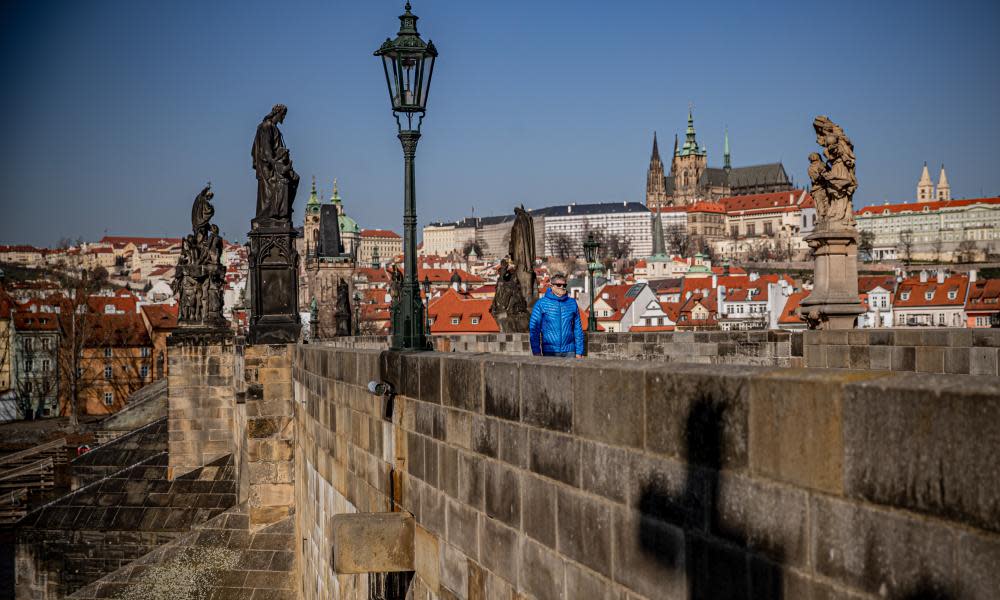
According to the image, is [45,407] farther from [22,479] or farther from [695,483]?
[695,483]

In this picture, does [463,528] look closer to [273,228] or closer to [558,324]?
[558,324]

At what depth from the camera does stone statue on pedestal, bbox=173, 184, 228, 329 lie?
2023cm

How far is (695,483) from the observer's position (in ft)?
9.20

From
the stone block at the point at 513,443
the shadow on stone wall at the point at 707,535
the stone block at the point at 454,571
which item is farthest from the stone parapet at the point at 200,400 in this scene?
the shadow on stone wall at the point at 707,535

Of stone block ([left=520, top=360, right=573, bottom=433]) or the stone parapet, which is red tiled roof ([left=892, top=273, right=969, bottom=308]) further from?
stone block ([left=520, top=360, right=573, bottom=433])

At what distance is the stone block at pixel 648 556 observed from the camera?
Result: 2893 millimetres

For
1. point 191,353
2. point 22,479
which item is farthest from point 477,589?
point 22,479

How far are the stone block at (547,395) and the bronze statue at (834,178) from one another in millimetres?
8603

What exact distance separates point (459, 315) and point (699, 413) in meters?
57.3

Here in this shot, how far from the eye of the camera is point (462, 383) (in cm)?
490

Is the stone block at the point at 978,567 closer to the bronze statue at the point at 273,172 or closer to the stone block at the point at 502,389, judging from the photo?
the stone block at the point at 502,389

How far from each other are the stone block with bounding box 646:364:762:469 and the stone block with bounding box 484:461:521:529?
1.23 meters

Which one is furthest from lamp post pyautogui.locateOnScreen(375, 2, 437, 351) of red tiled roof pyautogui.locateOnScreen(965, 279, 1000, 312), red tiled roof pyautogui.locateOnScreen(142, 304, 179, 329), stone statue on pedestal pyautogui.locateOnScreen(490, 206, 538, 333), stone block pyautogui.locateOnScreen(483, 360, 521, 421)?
red tiled roof pyautogui.locateOnScreen(142, 304, 179, 329)

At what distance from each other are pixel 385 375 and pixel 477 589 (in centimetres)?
199
